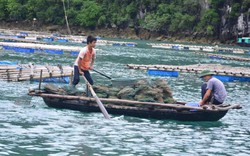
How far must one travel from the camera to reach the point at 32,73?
30.5m

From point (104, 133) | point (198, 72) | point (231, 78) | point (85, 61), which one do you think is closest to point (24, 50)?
point (198, 72)

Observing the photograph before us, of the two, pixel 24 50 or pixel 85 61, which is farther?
pixel 24 50

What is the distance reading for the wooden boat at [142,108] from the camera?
20172mm

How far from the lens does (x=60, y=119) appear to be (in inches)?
778

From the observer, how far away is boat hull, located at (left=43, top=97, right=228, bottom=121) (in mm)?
20297

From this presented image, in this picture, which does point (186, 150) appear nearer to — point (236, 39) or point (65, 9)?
point (236, 39)

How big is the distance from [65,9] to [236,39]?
3833 cm

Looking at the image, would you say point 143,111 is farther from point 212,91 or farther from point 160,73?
point 160,73

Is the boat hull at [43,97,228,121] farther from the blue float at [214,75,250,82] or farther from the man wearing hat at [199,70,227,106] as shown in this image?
the blue float at [214,75,250,82]

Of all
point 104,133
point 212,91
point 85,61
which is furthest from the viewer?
point 85,61

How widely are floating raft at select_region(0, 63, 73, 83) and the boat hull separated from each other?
8736 mm

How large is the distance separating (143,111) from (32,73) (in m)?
11.1

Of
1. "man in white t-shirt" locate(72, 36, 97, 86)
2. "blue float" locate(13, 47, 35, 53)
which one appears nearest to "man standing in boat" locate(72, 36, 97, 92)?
"man in white t-shirt" locate(72, 36, 97, 86)

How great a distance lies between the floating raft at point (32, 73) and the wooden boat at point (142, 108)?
870 centimetres
